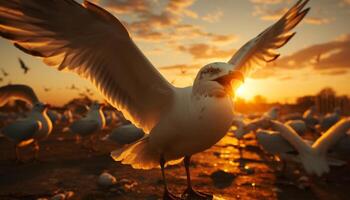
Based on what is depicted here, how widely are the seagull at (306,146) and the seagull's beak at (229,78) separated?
3967 mm

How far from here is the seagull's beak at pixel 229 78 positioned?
2801mm

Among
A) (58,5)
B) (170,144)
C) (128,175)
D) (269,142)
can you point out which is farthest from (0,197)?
(269,142)

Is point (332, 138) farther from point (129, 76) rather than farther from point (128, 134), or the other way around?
point (128, 134)

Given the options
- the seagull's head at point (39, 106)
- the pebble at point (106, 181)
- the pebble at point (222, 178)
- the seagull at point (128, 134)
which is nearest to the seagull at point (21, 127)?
the seagull's head at point (39, 106)

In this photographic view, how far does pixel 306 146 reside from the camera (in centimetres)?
621

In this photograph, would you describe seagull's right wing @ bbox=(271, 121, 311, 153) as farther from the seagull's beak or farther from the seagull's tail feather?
the seagull's beak

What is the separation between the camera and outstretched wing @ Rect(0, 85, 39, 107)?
8.00 metres

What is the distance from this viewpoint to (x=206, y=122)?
10.0 feet

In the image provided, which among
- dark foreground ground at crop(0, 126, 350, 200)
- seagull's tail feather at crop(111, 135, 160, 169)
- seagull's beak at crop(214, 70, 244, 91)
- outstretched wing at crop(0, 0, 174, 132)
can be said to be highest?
outstretched wing at crop(0, 0, 174, 132)

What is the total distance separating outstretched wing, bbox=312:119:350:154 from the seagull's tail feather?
3.91 metres

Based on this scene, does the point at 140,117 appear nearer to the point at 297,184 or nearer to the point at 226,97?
the point at 226,97

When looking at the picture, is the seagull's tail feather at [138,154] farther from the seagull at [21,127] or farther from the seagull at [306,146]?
the seagull at [21,127]

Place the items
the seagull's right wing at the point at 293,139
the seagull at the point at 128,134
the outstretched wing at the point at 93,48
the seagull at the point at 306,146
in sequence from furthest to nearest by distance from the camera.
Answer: the seagull at the point at 128,134 → the seagull's right wing at the point at 293,139 → the seagull at the point at 306,146 → the outstretched wing at the point at 93,48

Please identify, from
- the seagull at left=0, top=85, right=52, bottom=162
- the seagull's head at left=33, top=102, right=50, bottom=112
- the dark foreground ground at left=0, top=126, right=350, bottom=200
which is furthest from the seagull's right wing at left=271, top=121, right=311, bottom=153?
the seagull's head at left=33, top=102, right=50, bottom=112
